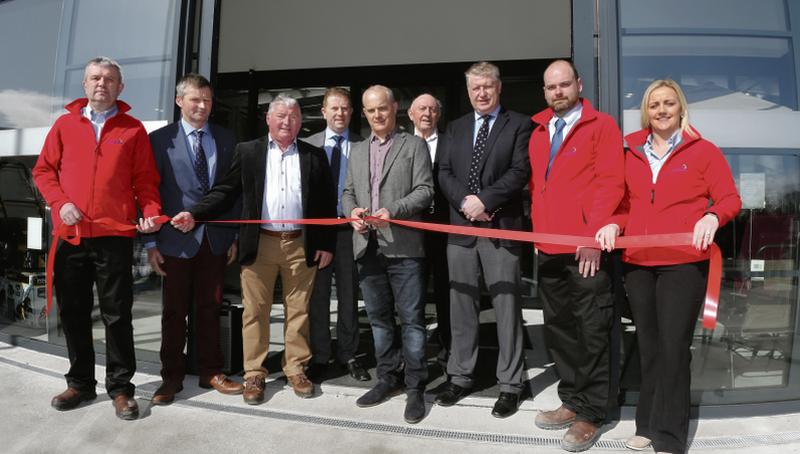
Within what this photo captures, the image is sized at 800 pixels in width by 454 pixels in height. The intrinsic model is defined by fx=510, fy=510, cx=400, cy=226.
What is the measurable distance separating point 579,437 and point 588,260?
89 cm

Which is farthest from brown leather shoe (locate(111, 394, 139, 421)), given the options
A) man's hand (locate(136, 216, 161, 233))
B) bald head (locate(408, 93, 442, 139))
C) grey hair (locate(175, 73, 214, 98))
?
bald head (locate(408, 93, 442, 139))

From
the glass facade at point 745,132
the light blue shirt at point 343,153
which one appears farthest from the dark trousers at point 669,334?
the light blue shirt at point 343,153

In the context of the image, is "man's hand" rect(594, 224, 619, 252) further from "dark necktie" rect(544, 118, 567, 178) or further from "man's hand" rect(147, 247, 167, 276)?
"man's hand" rect(147, 247, 167, 276)

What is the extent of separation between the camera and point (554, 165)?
2654 millimetres

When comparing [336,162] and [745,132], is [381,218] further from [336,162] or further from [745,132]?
[745,132]

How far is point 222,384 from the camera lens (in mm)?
3244

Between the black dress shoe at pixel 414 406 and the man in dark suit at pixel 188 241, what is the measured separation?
111cm

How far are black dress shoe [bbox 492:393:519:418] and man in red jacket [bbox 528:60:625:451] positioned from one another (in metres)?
0.19

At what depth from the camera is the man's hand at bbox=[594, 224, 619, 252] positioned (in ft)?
7.90

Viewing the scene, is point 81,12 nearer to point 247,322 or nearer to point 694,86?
point 247,322

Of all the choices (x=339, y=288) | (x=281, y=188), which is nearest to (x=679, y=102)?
(x=281, y=188)

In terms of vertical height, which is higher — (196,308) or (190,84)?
(190,84)

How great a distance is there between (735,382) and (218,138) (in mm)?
3545

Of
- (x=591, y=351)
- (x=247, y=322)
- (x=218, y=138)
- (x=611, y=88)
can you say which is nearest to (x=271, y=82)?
(x=218, y=138)
